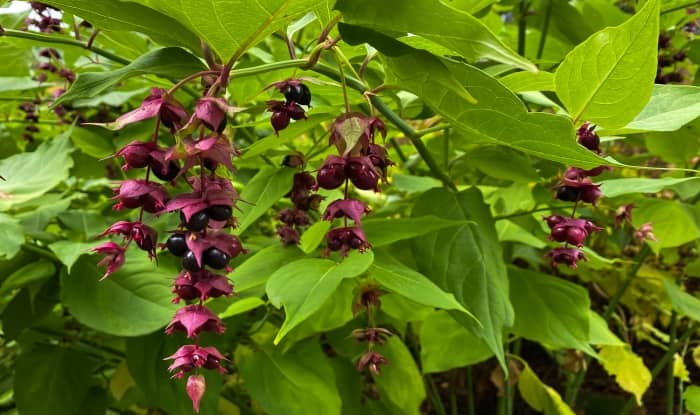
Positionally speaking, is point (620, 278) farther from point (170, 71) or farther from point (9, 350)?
point (9, 350)

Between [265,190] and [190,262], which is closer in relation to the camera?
[190,262]

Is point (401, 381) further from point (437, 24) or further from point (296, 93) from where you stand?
point (437, 24)

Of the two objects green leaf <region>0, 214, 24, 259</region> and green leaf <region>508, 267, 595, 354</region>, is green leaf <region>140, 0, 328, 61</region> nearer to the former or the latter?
green leaf <region>0, 214, 24, 259</region>

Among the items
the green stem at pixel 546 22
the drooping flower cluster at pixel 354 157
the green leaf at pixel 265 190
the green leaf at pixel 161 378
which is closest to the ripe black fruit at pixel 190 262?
the drooping flower cluster at pixel 354 157

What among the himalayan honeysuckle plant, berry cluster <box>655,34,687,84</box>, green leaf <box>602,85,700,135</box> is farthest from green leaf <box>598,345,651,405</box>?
green leaf <box>602,85,700,135</box>

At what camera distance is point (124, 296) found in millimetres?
842

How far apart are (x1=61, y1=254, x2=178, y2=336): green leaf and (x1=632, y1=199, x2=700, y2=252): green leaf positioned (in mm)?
801

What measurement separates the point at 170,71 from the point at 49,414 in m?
0.76

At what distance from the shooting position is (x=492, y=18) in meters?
1.14

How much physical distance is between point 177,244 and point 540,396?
101 cm

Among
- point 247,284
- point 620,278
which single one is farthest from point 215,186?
point 620,278

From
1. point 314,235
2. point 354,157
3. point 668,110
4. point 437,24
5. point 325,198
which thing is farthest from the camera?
point 325,198

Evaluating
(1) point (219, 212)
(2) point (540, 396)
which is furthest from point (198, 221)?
(2) point (540, 396)

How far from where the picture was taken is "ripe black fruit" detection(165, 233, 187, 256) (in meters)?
0.48
